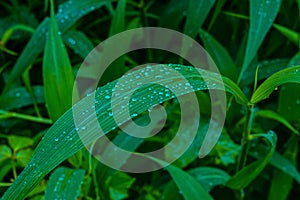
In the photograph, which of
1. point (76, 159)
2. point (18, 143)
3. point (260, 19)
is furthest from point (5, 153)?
point (260, 19)

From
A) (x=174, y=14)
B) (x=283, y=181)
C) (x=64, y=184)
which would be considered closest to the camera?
(x=64, y=184)

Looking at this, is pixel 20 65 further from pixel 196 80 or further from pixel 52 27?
pixel 196 80

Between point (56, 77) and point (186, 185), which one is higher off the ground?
point (56, 77)

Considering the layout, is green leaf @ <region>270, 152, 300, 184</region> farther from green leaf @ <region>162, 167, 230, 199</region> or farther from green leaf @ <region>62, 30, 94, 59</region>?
green leaf @ <region>62, 30, 94, 59</region>

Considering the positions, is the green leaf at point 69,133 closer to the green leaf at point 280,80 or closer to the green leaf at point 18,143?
the green leaf at point 280,80

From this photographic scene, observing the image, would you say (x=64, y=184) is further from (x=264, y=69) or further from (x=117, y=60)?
(x=264, y=69)

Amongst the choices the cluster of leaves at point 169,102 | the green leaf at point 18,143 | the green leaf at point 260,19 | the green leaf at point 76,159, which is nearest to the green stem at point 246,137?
the cluster of leaves at point 169,102

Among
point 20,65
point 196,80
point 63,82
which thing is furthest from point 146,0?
point 196,80
